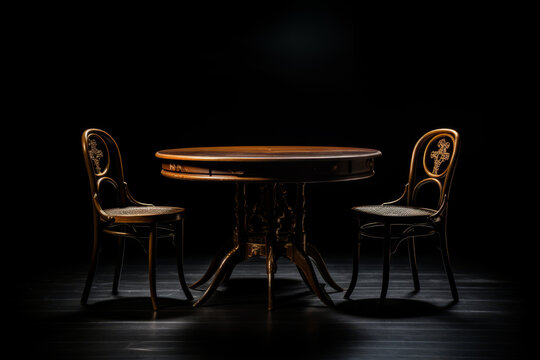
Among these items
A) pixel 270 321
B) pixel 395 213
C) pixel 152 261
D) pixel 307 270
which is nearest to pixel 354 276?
pixel 307 270

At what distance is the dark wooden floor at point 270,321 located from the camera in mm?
2717

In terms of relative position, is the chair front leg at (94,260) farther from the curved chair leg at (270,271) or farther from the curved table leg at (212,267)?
the curved chair leg at (270,271)

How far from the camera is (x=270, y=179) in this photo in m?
3.08

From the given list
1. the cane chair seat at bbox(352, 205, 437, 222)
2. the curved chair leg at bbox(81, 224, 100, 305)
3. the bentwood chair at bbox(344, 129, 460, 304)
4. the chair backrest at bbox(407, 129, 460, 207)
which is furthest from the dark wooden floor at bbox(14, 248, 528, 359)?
the chair backrest at bbox(407, 129, 460, 207)

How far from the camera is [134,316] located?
125 inches

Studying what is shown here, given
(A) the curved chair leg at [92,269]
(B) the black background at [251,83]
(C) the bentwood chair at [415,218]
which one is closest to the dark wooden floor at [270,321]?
(A) the curved chair leg at [92,269]

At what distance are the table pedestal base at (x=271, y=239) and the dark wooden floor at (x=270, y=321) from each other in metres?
0.13

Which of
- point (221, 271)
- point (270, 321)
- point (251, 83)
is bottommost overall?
point (270, 321)

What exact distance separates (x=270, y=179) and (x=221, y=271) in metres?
0.66

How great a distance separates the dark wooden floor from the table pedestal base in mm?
127

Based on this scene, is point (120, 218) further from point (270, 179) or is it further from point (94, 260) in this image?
point (270, 179)

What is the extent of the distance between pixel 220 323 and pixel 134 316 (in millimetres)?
438

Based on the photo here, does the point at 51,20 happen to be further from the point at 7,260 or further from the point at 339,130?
the point at 339,130

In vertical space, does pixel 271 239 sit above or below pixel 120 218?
below
